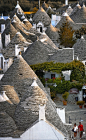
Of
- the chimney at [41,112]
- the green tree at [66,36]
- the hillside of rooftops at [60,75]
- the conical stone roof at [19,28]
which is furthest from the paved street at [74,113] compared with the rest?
the green tree at [66,36]

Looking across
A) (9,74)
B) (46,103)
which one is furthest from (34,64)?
(46,103)

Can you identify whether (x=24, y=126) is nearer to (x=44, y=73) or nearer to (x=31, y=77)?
(x=31, y=77)

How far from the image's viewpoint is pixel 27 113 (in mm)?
33156

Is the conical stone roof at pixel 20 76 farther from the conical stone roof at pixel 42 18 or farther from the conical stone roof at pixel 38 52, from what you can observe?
the conical stone roof at pixel 42 18

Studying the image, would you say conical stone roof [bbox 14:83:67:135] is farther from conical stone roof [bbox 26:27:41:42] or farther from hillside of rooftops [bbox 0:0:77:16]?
hillside of rooftops [bbox 0:0:77:16]

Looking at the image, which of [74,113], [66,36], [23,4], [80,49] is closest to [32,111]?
[74,113]

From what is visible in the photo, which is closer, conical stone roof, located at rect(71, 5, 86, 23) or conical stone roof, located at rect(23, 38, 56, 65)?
conical stone roof, located at rect(23, 38, 56, 65)

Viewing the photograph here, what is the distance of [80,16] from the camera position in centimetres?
8300

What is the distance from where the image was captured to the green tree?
72.0 metres

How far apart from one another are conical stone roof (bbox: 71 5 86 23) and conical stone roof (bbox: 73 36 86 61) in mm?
14434

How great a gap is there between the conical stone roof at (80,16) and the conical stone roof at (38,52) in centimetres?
1885

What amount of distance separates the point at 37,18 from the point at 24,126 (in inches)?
2109

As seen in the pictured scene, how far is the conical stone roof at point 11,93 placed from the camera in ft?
120

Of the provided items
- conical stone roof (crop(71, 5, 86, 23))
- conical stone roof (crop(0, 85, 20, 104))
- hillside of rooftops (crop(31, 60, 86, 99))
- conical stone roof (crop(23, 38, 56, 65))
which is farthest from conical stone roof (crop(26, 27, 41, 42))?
conical stone roof (crop(0, 85, 20, 104))
